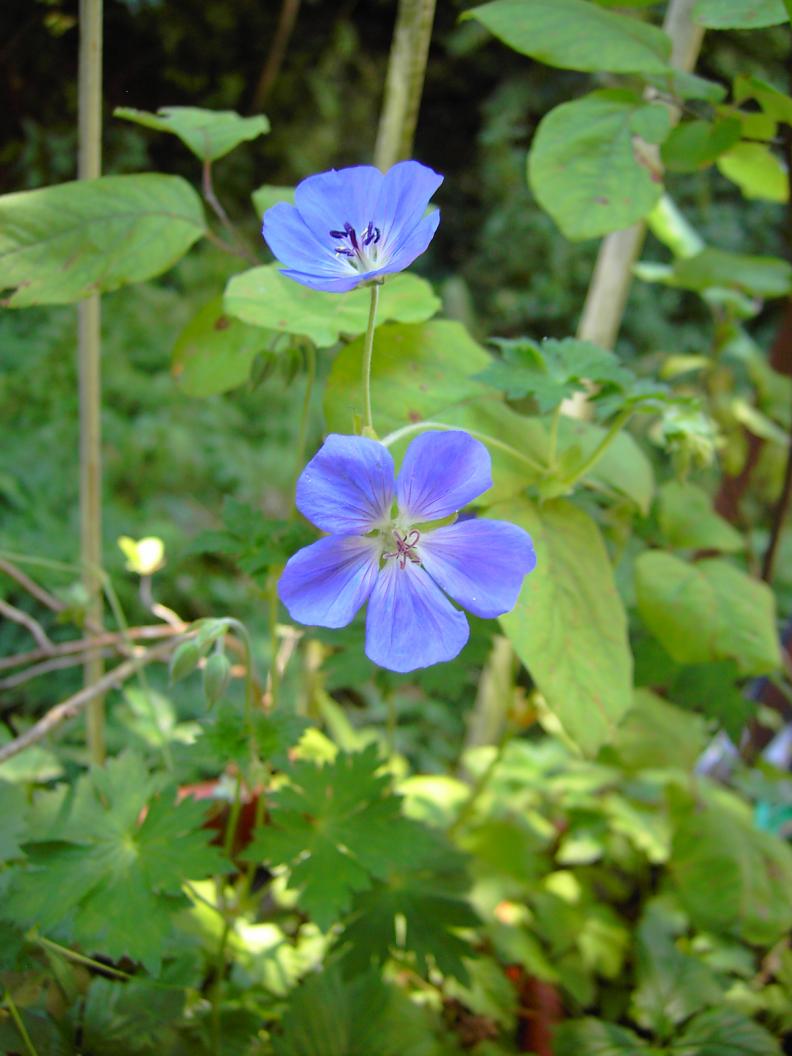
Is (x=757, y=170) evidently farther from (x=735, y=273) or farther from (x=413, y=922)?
(x=413, y=922)

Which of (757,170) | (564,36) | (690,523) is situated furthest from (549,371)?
(757,170)

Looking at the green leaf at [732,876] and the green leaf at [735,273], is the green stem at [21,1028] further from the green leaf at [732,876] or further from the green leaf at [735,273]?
the green leaf at [735,273]

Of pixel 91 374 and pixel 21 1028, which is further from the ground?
pixel 91 374

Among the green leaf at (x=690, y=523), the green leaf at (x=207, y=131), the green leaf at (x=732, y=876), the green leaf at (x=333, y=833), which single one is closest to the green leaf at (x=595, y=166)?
the green leaf at (x=207, y=131)

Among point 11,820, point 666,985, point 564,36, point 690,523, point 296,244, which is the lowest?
point 666,985

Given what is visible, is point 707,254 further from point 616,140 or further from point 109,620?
point 109,620

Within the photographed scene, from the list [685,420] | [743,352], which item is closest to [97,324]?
[685,420]
